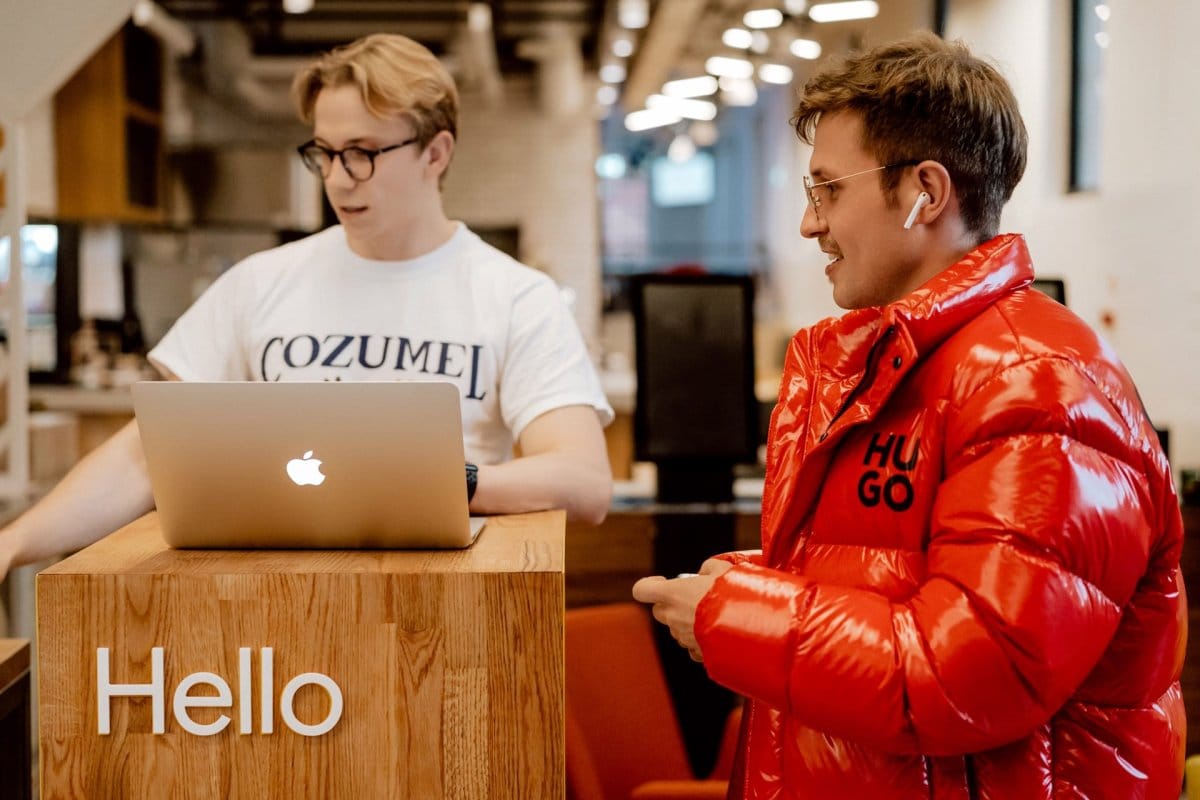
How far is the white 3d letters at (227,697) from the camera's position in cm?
127

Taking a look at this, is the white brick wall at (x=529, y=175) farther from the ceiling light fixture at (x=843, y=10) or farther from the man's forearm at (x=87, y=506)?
the man's forearm at (x=87, y=506)

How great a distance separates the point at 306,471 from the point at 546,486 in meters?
0.45

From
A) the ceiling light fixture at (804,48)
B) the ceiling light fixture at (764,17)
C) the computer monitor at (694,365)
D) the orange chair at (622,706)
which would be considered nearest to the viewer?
the orange chair at (622,706)

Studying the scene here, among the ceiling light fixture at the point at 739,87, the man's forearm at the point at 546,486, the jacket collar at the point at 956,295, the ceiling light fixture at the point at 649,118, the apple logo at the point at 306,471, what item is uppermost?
the ceiling light fixture at the point at 649,118

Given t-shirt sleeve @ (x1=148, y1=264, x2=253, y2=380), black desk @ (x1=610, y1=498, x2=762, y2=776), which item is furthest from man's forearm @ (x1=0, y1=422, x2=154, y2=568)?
black desk @ (x1=610, y1=498, x2=762, y2=776)

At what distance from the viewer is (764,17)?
22.5 ft

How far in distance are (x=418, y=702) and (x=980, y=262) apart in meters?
0.74

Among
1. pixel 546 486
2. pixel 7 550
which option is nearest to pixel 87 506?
pixel 7 550

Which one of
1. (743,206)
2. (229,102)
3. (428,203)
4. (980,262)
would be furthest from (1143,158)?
(743,206)

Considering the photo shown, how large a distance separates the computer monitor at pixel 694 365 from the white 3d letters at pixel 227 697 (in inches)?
71.9

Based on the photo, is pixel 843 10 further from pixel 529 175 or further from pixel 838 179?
pixel 838 179

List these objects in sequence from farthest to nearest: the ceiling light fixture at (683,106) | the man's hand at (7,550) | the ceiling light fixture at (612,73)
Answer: the ceiling light fixture at (683,106), the ceiling light fixture at (612,73), the man's hand at (7,550)

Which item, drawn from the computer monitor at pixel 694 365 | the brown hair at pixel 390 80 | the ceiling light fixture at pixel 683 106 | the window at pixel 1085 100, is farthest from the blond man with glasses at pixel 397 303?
the ceiling light fixture at pixel 683 106

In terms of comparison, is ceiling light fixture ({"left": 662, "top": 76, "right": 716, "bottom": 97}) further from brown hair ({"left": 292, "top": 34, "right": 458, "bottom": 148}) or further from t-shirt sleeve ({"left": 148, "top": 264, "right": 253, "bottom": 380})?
t-shirt sleeve ({"left": 148, "top": 264, "right": 253, "bottom": 380})
